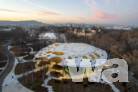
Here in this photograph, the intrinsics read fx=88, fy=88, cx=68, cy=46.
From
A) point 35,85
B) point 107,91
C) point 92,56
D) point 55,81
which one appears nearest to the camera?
point 107,91

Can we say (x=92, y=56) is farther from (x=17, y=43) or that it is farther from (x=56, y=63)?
(x=17, y=43)

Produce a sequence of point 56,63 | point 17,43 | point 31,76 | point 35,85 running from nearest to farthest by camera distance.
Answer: point 35,85
point 31,76
point 56,63
point 17,43

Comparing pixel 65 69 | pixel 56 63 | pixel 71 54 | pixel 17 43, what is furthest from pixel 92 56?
pixel 17 43

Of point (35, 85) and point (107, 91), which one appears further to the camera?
point (35, 85)

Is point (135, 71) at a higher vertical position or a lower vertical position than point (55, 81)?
higher

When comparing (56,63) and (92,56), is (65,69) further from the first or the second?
(92,56)

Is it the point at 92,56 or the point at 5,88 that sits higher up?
the point at 92,56

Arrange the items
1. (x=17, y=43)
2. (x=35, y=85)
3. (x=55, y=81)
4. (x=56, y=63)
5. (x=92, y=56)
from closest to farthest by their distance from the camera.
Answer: (x=35, y=85) → (x=55, y=81) → (x=56, y=63) → (x=92, y=56) → (x=17, y=43)

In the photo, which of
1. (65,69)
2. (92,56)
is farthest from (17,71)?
(92,56)

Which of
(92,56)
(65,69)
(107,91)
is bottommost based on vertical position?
(107,91)
